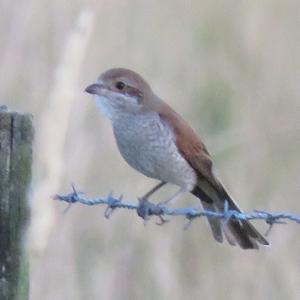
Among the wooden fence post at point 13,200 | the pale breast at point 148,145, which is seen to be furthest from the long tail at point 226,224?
the wooden fence post at point 13,200

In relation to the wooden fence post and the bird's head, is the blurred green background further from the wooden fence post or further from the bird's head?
the wooden fence post

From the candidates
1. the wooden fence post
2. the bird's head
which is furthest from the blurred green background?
the wooden fence post

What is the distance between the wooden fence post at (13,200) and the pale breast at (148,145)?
1.82 meters

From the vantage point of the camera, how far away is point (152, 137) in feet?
15.9

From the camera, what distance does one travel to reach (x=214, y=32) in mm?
6301

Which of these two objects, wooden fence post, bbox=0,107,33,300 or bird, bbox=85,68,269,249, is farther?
bird, bbox=85,68,269,249

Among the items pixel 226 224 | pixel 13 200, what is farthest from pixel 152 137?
pixel 13 200

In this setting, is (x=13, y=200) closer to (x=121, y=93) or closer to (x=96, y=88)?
(x=96, y=88)

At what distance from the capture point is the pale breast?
4.82 m

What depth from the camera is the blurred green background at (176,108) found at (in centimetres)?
546

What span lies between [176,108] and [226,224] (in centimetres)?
154

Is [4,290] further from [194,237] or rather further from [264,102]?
[264,102]

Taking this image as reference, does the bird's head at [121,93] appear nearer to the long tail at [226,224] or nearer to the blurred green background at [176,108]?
the blurred green background at [176,108]

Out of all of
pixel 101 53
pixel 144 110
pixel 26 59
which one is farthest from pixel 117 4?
pixel 144 110
